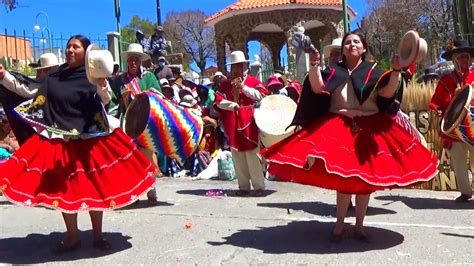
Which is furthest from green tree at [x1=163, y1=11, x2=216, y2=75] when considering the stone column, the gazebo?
the stone column

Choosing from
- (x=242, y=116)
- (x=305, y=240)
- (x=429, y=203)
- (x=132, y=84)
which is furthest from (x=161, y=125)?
(x=429, y=203)

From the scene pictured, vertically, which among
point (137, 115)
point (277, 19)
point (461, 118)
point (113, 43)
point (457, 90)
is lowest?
point (461, 118)

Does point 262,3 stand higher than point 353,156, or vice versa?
point 262,3

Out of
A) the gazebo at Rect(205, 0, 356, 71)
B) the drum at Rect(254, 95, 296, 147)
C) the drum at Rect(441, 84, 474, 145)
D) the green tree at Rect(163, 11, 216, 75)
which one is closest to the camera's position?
the drum at Rect(441, 84, 474, 145)

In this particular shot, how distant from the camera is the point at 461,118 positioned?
631 cm

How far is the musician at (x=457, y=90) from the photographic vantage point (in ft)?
21.9

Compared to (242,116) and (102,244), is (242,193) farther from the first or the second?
(102,244)

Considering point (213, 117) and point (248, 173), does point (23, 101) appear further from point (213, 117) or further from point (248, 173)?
point (213, 117)

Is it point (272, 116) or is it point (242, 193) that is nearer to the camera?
point (272, 116)

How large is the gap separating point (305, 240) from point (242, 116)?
9.06ft

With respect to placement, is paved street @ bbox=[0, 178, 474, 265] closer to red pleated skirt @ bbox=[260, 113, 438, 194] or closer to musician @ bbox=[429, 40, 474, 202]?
musician @ bbox=[429, 40, 474, 202]

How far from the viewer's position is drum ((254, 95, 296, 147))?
713 cm

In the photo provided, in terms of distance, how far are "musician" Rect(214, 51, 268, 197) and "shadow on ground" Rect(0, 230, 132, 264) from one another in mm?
2588

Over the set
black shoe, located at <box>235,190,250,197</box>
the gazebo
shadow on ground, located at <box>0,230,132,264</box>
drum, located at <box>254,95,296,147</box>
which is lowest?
A: black shoe, located at <box>235,190,250,197</box>
